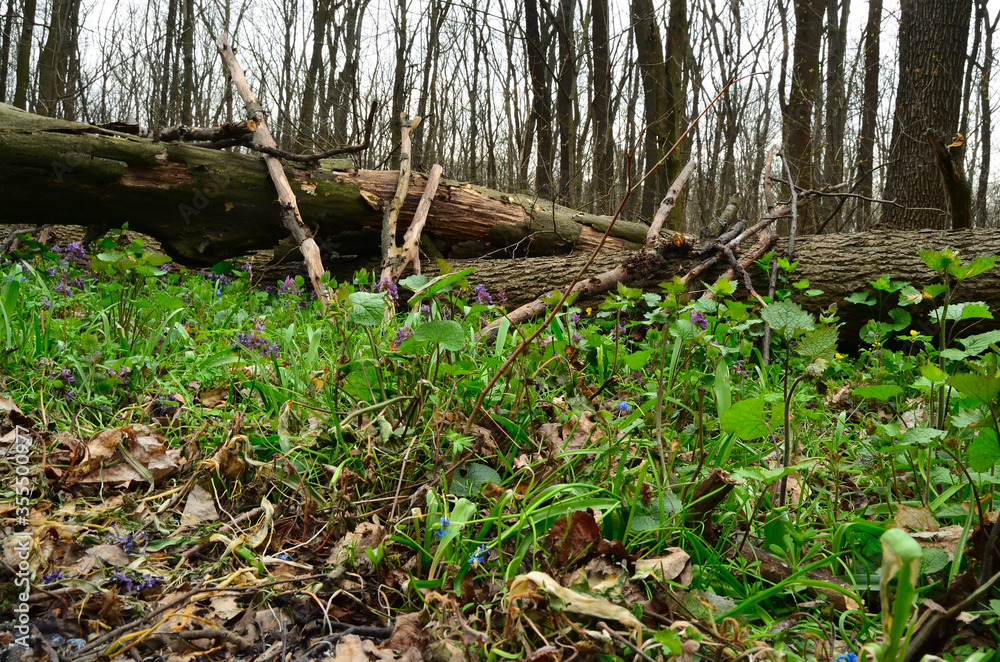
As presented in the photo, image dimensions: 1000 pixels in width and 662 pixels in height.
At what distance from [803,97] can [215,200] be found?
794 cm

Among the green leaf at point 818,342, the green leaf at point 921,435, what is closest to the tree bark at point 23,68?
the green leaf at point 818,342

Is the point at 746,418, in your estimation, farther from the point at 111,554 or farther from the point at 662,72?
the point at 662,72

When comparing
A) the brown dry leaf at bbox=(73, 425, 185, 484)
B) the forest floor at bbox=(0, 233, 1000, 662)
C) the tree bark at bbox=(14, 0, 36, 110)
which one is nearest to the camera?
the forest floor at bbox=(0, 233, 1000, 662)

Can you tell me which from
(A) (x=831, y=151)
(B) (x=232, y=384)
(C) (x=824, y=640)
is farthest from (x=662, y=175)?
(C) (x=824, y=640)

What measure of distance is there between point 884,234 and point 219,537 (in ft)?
13.6

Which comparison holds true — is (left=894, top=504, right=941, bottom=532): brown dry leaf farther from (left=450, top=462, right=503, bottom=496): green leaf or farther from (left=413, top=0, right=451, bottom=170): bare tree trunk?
(left=413, top=0, right=451, bottom=170): bare tree trunk

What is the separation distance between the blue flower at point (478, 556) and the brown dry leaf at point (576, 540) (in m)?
0.16

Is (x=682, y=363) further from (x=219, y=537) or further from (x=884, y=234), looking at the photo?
(x=884, y=234)

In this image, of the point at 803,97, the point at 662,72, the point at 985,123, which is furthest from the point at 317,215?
the point at 985,123

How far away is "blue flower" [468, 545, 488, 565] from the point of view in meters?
1.29

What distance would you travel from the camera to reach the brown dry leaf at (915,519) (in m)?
1.38

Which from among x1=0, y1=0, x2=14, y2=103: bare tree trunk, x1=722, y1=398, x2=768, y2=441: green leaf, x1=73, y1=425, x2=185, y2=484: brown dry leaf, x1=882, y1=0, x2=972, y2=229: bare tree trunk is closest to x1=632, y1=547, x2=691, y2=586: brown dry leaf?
x1=722, y1=398, x2=768, y2=441: green leaf

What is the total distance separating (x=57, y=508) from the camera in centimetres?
164

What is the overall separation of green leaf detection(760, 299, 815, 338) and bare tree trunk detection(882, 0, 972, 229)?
482cm
